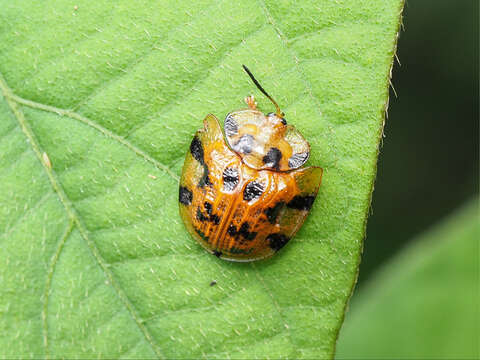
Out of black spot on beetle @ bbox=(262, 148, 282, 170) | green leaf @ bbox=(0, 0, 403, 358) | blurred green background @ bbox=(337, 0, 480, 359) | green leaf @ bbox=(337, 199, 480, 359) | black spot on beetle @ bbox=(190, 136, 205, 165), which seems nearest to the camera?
green leaf @ bbox=(0, 0, 403, 358)

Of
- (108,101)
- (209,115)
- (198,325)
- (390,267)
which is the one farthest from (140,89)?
(390,267)

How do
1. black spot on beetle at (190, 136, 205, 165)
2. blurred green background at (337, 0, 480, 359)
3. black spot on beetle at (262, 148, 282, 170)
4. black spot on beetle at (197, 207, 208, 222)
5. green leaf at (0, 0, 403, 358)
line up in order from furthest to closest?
blurred green background at (337, 0, 480, 359)
black spot on beetle at (262, 148, 282, 170)
black spot on beetle at (197, 207, 208, 222)
black spot on beetle at (190, 136, 205, 165)
green leaf at (0, 0, 403, 358)

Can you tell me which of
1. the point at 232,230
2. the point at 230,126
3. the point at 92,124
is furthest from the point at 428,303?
the point at 92,124

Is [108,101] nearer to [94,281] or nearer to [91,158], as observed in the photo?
[91,158]

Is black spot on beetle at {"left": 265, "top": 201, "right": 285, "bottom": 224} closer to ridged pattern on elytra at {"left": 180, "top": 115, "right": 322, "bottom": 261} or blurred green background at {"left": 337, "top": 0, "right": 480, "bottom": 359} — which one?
ridged pattern on elytra at {"left": 180, "top": 115, "right": 322, "bottom": 261}

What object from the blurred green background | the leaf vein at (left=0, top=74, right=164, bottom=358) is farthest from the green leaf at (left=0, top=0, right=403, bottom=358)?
the blurred green background

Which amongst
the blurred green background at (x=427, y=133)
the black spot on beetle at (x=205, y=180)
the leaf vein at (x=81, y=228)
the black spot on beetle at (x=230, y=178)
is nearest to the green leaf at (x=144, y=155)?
the leaf vein at (x=81, y=228)

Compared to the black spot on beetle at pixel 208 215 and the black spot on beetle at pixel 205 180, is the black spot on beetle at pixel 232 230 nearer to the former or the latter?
the black spot on beetle at pixel 208 215

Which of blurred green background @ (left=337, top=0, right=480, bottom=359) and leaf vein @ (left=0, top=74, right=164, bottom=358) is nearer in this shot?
leaf vein @ (left=0, top=74, right=164, bottom=358)
